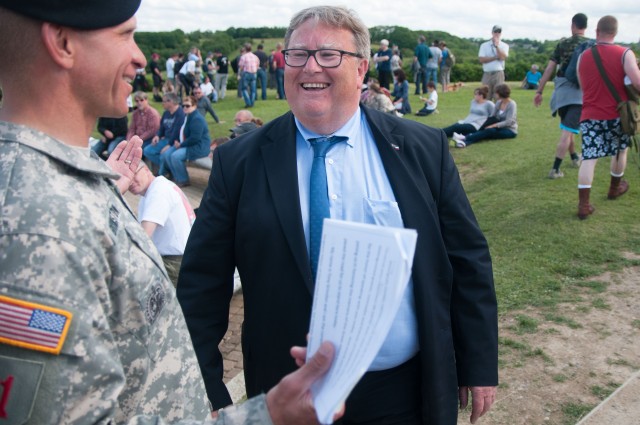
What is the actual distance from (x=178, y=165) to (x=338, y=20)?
912cm

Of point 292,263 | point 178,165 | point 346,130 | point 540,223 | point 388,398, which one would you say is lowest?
point 178,165

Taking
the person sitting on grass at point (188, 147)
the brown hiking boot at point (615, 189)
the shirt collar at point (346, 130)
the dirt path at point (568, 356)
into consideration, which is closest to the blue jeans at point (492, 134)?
the brown hiking boot at point (615, 189)

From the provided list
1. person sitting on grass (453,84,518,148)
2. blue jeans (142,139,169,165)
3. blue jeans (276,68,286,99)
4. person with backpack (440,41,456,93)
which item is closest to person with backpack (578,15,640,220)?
person sitting on grass (453,84,518,148)

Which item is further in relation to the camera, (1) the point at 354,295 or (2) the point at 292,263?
(2) the point at 292,263

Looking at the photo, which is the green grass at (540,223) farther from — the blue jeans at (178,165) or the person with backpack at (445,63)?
the person with backpack at (445,63)

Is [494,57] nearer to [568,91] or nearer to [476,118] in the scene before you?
[476,118]

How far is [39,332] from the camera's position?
1.08m

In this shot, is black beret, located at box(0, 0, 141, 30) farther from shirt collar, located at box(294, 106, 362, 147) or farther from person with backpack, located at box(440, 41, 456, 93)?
person with backpack, located at box(440, 41, 456, 93)

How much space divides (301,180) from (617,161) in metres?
5.79

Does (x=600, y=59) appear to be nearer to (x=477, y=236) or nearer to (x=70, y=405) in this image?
(x=477, y=236)

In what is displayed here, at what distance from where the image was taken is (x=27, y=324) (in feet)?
3.53

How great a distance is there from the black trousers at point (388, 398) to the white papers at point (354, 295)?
1158 millimetres

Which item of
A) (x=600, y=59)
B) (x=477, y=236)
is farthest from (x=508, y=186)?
(x=477, y=236)

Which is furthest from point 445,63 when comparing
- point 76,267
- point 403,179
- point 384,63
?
point 76,267
